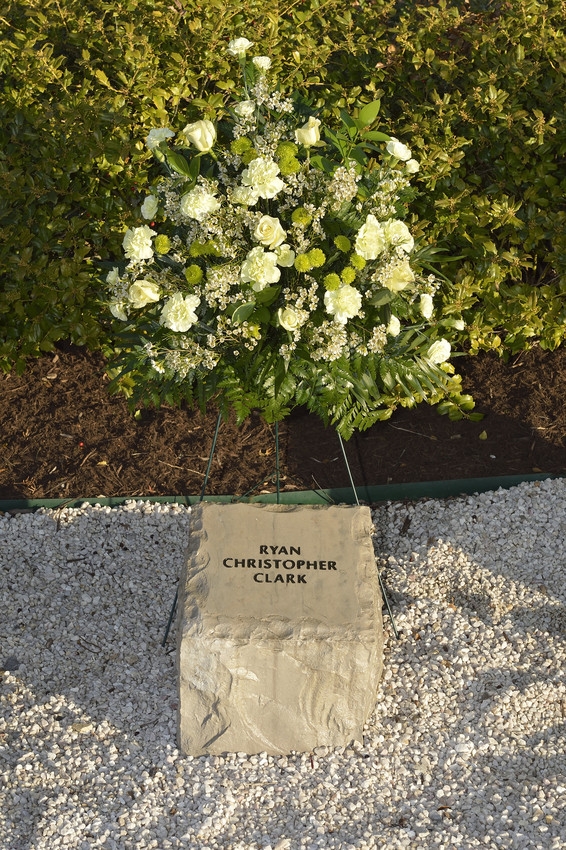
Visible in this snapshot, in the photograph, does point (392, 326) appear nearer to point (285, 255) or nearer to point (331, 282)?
point (331, 282)

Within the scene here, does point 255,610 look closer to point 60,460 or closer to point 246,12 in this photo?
point 60,460

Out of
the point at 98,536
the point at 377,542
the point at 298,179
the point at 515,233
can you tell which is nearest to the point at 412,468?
the point at 377,542

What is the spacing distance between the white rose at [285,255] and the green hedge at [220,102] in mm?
1391

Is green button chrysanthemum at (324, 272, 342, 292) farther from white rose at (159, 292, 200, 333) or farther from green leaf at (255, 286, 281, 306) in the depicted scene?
white rose at (159, 292, 200, 333)

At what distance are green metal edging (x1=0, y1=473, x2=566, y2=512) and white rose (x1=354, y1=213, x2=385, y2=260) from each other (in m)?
1.51

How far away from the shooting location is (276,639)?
2.79 metres

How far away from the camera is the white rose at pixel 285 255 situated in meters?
2.61

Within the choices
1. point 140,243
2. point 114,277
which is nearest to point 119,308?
point 114,277

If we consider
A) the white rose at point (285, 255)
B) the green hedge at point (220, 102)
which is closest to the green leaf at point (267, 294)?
the white rose at point (285, 255)

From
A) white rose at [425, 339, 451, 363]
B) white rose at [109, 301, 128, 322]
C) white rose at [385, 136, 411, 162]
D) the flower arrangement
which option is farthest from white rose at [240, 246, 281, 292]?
white rose at [425, 339, 451, 363]

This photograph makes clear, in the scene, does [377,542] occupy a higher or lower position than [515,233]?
lower

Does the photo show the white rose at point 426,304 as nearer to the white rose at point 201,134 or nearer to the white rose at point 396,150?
the white rose at point 396,150

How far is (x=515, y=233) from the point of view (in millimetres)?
4008

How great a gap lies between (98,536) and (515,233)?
2196mm
